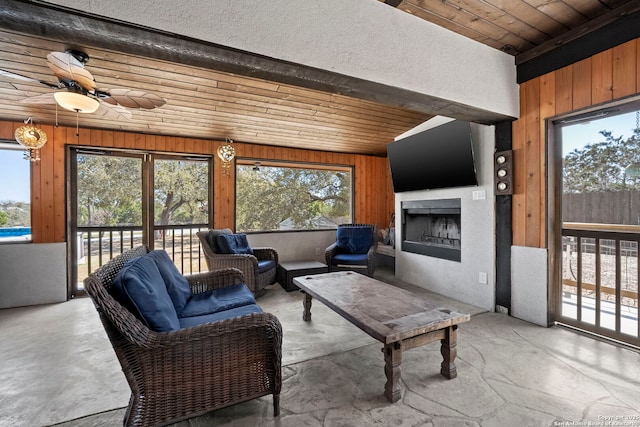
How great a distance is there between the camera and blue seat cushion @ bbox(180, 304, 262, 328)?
1.71m

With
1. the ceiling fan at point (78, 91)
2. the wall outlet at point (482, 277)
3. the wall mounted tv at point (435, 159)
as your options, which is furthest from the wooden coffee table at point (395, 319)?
the ceiling fan at point (78, 91)

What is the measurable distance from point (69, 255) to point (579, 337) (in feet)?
18.9

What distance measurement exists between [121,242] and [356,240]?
3519mm

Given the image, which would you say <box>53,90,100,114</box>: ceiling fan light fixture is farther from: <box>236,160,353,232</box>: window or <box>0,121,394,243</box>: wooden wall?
<box>236,160,353,232</box>: window

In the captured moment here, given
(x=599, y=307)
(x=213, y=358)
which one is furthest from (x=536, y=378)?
(x=213, y=358)

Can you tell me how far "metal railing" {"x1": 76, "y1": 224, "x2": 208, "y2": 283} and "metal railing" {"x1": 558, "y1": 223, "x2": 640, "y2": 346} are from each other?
4.64 meters

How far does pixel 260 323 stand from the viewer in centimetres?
146

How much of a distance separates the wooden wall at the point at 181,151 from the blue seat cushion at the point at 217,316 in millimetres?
2750

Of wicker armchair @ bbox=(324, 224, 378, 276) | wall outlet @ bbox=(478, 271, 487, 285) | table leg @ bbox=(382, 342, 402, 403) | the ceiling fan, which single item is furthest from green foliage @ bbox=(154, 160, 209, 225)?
wall outlet @ bbox=(478, 271, 487, 285)

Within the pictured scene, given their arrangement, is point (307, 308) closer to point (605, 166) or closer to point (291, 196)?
point (605, 166)

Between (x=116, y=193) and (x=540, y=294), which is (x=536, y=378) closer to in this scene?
(x=540, y=294)

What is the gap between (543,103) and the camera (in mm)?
2549

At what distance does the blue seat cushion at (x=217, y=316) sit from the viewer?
171 cm

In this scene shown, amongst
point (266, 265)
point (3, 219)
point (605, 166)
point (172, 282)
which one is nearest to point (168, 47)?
point (172, 282)
